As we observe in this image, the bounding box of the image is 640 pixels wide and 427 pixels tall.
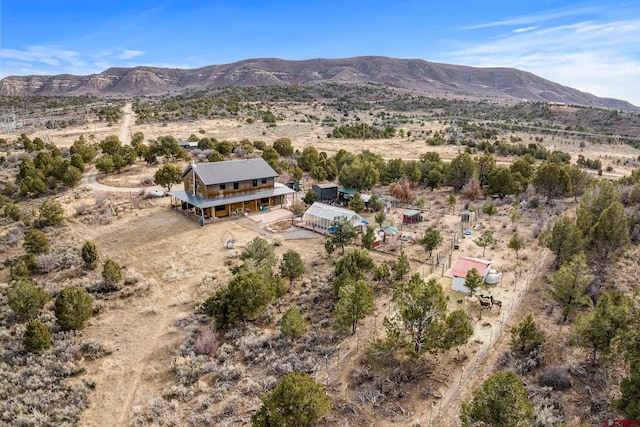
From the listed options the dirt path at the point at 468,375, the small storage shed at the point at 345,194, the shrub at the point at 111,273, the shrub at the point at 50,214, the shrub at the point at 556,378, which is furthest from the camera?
the small storage shed at the point at 345,194

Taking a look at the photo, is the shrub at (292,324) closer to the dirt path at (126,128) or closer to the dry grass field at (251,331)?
the dry grass field at (251,331)

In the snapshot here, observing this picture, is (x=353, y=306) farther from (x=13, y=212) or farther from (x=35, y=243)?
(x=13, y=212)

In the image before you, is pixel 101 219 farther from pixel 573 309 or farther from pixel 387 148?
pixel 387 148

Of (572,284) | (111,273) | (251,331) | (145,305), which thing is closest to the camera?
(572,284)

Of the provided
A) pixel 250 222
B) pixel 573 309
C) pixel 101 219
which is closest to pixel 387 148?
pixel 250 222

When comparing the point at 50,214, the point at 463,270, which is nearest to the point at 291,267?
the point at 463,270

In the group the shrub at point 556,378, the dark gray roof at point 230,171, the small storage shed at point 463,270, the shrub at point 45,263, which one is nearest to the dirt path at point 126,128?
the dark gray roof at point 230,171
